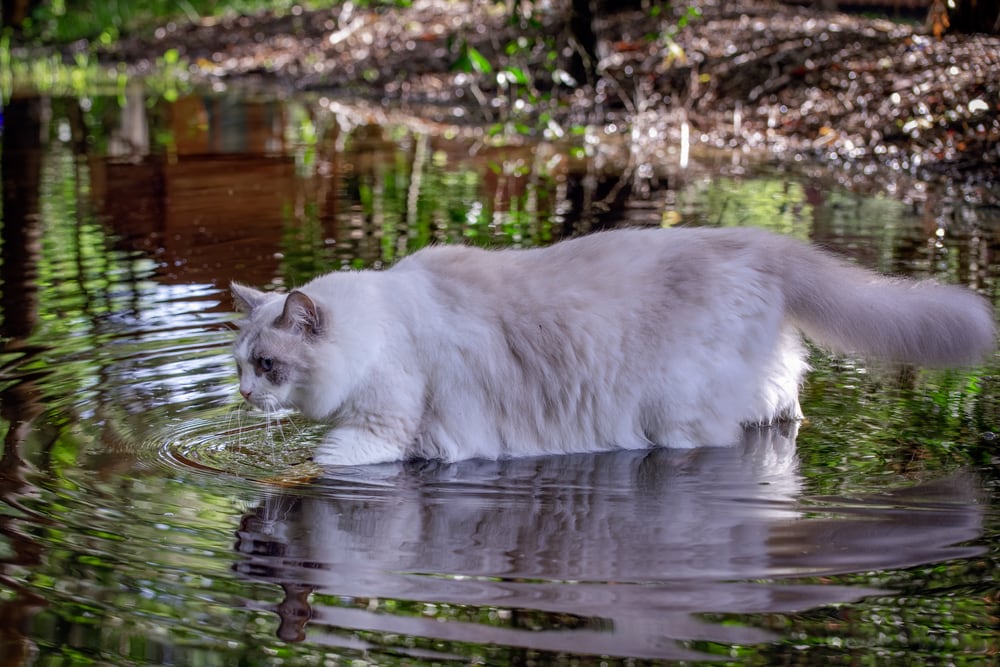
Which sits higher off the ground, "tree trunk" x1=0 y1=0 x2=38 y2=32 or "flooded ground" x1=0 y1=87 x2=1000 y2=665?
"tree trunk" x1=0 y1=0 x2=38 y2=32

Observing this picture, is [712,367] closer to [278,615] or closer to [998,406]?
[998,406]

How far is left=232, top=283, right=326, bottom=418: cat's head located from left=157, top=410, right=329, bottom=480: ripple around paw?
0.24 m

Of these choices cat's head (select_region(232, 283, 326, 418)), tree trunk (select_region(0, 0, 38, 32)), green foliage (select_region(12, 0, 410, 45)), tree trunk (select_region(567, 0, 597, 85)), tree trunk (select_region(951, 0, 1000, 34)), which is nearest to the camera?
cat's head (select_region(232, 283, 326, 418))

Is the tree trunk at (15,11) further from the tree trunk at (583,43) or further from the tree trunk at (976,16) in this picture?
the tree trunk at (976,16)

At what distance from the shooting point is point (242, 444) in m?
5.28

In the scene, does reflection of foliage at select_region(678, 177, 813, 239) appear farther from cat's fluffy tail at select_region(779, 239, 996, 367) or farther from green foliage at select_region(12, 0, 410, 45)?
green foliage at select_region(12, 0, 410, 45)

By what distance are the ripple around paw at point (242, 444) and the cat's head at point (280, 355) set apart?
0.78 ft

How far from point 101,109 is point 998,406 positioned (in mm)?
14488

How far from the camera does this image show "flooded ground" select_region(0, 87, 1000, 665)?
3.48m

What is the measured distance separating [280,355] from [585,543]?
1.42m

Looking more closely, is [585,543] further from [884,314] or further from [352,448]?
[884,314]

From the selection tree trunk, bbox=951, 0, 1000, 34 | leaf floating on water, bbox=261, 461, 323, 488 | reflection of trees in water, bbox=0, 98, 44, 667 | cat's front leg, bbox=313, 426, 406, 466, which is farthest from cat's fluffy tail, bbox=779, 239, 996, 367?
tree trunk, bbox=951, 0, 1000, 34

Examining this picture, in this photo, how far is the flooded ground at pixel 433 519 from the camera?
3.48 meters

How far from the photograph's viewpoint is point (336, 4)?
77.2 feet
